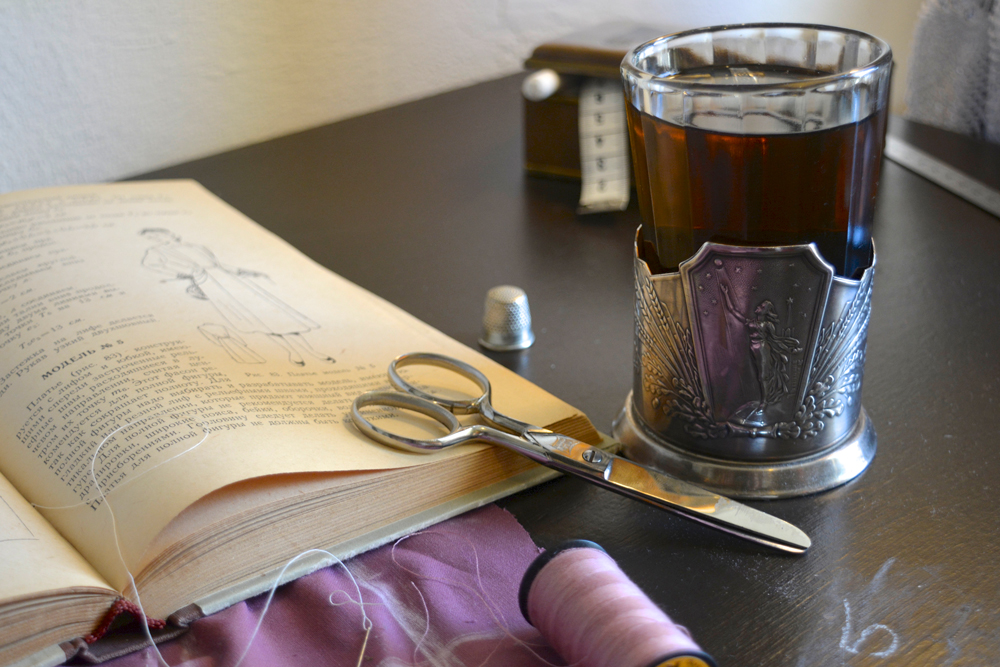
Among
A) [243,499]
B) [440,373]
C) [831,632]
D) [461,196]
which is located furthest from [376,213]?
[831,632]

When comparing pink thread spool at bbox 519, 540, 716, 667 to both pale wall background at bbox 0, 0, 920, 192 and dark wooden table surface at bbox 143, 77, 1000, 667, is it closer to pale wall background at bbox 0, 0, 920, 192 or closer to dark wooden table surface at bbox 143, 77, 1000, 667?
dark wooden table surface at bbox 143, 77, 1000, 667

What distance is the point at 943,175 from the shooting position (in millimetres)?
Answer: 943

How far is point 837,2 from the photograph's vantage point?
224cm

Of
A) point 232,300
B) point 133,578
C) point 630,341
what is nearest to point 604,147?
point 630,341

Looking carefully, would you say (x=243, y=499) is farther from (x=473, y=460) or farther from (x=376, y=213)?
(x=376, y=213)

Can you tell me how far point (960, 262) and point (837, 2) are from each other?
5.62ft

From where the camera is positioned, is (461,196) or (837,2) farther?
(837,2)

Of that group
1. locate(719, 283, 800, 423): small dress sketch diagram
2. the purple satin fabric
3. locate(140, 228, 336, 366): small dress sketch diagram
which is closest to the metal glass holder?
locate(719, 283, 800, 423): small dress sketch diagram

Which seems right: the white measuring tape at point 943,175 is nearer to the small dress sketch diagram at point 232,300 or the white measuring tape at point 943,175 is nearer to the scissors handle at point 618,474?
the scissors handle at point 618,474

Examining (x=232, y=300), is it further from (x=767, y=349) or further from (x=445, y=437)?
(x=767, y=349)

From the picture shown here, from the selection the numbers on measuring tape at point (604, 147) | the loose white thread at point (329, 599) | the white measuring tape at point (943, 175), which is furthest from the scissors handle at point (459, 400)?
the white measuring tape at point (943, 175)

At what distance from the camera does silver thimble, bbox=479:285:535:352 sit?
0.67 metres

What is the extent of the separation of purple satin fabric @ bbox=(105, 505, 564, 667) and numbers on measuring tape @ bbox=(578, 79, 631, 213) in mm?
506

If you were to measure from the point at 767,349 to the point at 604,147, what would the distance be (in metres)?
0.49
